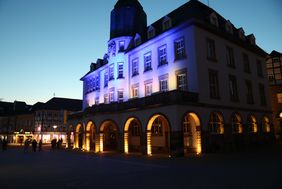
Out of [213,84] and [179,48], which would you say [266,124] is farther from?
[179,48]

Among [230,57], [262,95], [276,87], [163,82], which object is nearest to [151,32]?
[163,82]

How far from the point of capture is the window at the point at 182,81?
74.7ft

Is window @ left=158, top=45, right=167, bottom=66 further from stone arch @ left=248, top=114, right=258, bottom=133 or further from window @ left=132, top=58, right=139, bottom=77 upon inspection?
stone arch @ left=248, top=114, right=258, bottom=133

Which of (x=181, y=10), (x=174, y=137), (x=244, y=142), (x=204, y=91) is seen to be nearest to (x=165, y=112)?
(x=174, y=137)

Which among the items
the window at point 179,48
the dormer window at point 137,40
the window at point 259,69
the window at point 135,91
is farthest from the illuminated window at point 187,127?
the window at point 259,69

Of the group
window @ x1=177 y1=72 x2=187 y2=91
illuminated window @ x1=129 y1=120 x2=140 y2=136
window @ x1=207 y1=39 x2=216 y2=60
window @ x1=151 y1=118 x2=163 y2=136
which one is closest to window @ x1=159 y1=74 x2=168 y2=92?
window @ x1=177 y1=72 x2=187 y2=91

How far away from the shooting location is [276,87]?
37312 mm

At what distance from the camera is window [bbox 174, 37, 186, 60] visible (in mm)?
23266

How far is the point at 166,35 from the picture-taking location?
24.8 m

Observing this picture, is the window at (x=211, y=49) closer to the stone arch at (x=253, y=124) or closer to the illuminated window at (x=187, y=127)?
the illuminated window at (x=187, y=127)

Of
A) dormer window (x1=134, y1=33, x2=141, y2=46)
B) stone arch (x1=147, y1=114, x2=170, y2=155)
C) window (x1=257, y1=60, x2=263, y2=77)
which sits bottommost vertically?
stone arch (x1=147, y1=114, x2=170, y2=155)

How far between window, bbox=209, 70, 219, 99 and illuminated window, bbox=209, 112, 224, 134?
1.99 metres

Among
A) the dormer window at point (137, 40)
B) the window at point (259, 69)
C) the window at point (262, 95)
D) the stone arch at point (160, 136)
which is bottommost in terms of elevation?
the stone arch at point (160, 136)

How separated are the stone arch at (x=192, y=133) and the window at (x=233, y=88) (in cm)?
623
